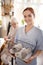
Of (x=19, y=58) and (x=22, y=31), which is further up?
(x=22, y=31)

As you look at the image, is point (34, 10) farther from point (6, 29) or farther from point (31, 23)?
point (6, 29)

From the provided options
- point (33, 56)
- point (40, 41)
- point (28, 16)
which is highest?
point (28, 16)

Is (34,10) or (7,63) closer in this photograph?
(34,10)

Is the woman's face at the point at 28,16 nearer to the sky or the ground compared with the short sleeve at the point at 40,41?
nearer to the sky

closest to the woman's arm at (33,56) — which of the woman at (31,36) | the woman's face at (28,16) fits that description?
the woman at (31,36)

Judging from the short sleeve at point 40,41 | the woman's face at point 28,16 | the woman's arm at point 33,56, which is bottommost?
the woman's arm at point 33,56

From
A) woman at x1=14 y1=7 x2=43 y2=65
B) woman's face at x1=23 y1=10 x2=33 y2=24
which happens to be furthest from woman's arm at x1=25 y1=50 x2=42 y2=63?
woman's face at x1=23 y1=10 x2=33 y2=24

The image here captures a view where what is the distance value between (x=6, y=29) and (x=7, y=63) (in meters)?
0.33

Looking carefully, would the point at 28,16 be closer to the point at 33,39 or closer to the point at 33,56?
the point at 33,39

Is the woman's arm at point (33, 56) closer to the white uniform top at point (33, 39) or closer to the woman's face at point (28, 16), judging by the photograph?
the white uniform top at point (33, 39)

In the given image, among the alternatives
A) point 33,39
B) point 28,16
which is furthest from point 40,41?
point 28,16

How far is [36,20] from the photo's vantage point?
1188 millimetres

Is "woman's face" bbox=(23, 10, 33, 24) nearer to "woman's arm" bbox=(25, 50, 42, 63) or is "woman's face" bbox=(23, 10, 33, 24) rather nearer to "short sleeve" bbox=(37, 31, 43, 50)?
"short sleeve" bbox=(37, 31, 43, 50)

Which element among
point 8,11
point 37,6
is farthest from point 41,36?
point 8,11
